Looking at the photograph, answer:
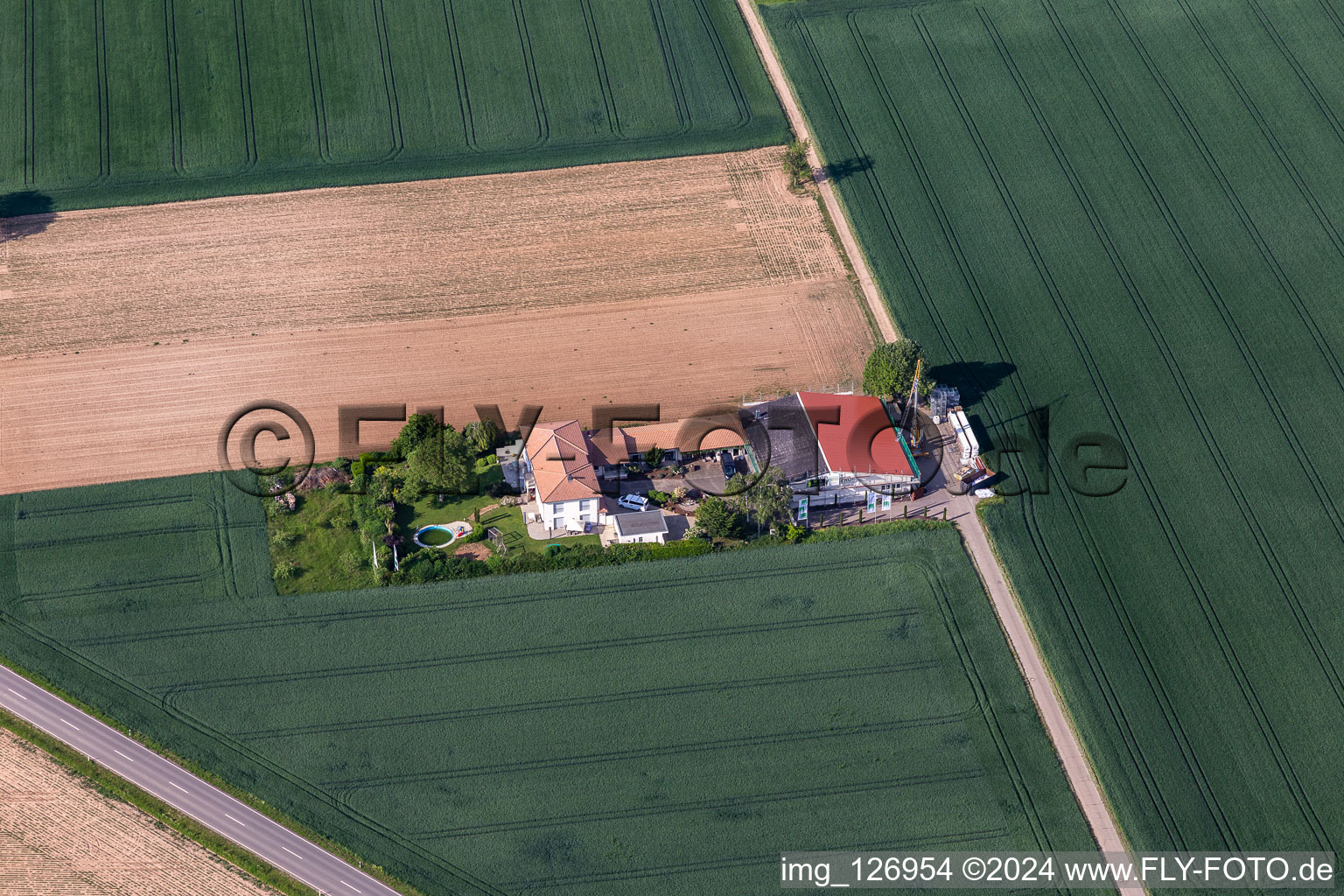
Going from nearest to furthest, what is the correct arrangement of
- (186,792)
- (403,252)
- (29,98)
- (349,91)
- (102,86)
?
(186,792) < (403,252) < (29,98) < (102,86) < (349,91)

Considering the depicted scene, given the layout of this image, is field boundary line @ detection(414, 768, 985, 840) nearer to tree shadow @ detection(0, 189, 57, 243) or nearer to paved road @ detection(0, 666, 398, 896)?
paved road @ detection(0, 666, 398, 896)

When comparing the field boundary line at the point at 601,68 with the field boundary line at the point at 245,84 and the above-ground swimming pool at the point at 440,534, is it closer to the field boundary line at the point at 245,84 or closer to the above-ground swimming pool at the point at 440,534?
the field boundary line at the point at 245,84

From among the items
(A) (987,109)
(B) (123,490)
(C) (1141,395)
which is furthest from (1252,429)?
(B) (123,490)

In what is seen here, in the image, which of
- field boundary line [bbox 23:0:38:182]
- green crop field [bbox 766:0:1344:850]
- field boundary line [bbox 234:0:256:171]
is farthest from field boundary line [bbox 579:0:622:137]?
field boundary line [bbox 23:0:38:182]

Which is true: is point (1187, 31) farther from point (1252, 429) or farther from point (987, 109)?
point (1252, 429)

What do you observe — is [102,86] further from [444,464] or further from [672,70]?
[444,464]

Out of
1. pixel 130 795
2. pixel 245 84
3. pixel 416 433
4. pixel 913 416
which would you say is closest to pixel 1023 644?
pixel 913 416
